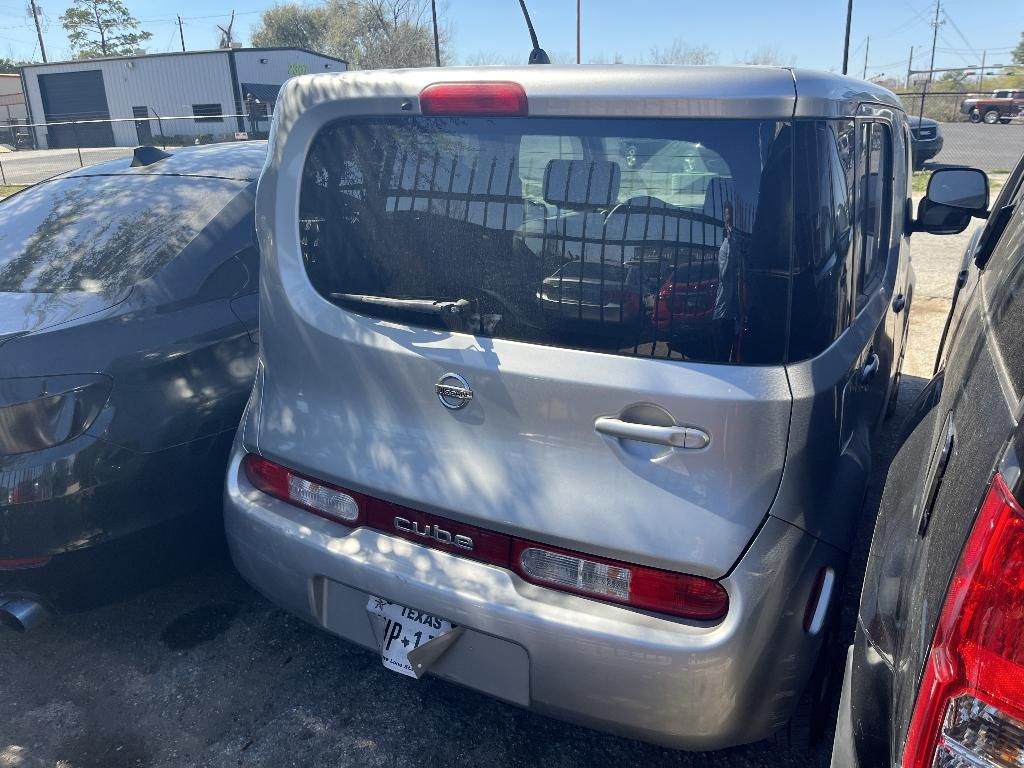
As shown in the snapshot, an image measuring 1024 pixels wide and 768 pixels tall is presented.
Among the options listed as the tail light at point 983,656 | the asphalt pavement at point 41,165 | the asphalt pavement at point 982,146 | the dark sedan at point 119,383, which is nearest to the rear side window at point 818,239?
the tail light at point 983,656

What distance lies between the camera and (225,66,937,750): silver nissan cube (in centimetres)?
173

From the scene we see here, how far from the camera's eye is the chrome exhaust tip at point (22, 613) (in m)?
2.58

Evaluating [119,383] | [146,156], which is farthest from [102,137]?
[119,383]

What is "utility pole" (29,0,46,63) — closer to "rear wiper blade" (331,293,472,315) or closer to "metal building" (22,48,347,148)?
"metal building" (22,48,347,148)

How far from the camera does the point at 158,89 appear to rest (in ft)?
132

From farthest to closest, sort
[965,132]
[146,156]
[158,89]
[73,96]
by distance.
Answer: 1. [73,96]
2. [158,89]
3. [965,132]
4. [146,156]

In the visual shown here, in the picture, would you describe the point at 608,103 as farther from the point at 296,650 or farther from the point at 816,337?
the point at 296,650

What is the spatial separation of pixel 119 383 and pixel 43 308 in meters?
0.45

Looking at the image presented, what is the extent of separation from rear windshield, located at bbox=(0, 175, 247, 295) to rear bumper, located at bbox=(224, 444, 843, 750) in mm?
1617

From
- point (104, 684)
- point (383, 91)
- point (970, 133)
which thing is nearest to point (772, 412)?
point (383, 91)

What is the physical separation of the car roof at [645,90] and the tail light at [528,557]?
3.40 feet

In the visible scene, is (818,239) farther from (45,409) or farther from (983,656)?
(45,409)

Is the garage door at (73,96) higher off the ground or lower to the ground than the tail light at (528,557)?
higher

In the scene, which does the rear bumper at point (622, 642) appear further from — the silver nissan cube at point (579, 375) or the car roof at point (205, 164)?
the car roof at point (205, 164)
